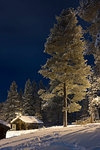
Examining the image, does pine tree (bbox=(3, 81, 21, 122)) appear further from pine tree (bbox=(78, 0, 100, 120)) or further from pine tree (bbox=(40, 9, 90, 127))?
pine tree (bbox=(78, 0, 100, 120))

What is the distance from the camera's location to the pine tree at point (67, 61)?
1364 centimetres

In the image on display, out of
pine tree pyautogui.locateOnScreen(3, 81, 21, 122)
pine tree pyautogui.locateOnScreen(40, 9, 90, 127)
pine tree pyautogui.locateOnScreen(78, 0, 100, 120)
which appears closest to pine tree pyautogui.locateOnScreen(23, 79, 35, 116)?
pine tree pyautogui.locateOnScreen(3, 81, 21, 122)

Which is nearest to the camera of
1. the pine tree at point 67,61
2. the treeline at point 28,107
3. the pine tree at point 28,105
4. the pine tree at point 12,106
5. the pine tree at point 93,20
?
the pine tree at point 93,20

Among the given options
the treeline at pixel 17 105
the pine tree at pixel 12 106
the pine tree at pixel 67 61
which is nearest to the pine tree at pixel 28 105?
the treeline at pixel 17 105

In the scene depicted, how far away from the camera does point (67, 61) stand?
14227mm

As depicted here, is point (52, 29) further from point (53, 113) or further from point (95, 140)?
point (53, 113)

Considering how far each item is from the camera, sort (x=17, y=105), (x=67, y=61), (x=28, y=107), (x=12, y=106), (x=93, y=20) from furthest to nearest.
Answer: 1. (x=28, y=107)
2. (x=17, y=105)
3. (x=12, y=106)
4. (x=67, y=61)
5. (x=93, y=20)

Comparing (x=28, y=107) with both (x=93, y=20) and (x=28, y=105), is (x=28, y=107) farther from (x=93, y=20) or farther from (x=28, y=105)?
(x=93, y=20)

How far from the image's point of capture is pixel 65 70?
1397 centimetres

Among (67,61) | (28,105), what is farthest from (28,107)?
(67,61)

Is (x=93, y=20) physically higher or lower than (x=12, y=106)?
higher

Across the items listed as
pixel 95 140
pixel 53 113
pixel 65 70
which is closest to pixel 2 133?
pixel 65 70

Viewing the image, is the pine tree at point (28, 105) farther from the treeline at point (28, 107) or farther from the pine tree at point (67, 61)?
the pine tree at point (67, 61)

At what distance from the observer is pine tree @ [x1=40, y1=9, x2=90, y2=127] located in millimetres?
13641
